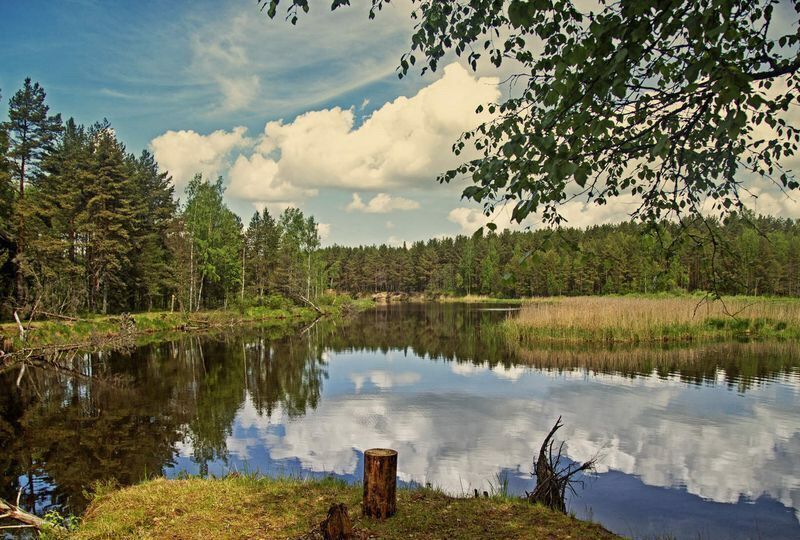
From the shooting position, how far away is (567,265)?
283 ft

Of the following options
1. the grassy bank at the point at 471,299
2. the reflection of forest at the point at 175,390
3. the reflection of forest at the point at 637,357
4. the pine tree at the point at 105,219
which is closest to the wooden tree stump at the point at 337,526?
the reflection of forest at the point at 175,390

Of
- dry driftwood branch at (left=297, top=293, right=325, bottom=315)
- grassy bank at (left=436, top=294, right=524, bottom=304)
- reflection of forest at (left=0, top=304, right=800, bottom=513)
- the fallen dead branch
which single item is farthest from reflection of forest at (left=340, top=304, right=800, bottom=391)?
grassy bank at (left=436, top=294, right=524, bottom=304)

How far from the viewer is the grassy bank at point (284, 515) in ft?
17.6

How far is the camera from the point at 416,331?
3662 centimetres

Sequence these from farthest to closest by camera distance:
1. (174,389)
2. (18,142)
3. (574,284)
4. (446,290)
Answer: (446,290) → (574,284) → (18,142) → (174,389)

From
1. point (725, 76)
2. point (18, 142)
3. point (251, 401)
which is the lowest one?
point (251, 401)

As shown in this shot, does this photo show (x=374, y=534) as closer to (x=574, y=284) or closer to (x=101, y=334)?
(x=101, y=334)

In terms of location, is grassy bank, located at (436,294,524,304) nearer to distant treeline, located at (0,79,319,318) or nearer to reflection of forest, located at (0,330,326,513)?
distant treeline, located at (0,79,319,318)

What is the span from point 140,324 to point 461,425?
29792 mm

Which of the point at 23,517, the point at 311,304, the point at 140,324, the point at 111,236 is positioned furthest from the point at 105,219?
the point at 23,517

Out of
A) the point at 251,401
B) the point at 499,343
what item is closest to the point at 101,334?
the point at 251,401

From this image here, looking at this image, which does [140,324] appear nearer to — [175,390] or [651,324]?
[175,390]

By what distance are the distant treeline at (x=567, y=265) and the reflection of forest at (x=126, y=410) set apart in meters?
8.53

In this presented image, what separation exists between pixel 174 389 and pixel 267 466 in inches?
335
